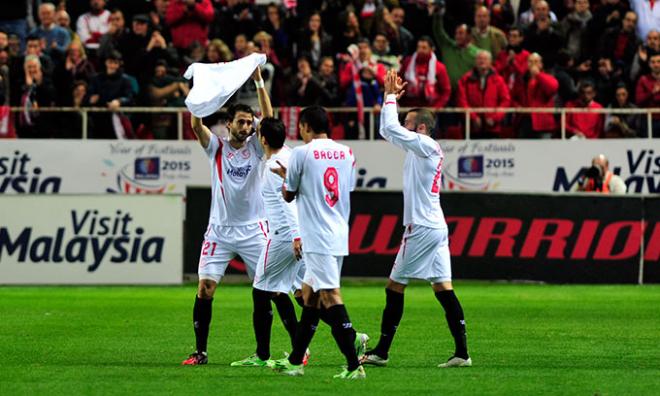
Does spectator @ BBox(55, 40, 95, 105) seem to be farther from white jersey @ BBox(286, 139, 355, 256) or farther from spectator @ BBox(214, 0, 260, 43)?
white jersey @ BBox(286, 139, 355, 256)

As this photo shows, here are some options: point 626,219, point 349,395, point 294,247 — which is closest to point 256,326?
point 294,247

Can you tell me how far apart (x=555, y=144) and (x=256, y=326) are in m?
14.9

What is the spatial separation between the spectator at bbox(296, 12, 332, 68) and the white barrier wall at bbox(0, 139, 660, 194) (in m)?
1.96

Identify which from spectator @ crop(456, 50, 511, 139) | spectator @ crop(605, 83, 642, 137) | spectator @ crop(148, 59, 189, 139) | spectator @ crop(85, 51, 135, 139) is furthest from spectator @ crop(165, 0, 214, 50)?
spectator @ crop(605, 83, 642, 137)

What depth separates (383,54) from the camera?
27266mm

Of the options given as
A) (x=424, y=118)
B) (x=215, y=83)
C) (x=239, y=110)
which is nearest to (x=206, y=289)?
(x=239, y=110)

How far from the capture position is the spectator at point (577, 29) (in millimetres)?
28766

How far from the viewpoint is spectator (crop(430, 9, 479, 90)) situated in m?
28.0

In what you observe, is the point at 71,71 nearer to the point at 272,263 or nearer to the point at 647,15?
the point at 647,15

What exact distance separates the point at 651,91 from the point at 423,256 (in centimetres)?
1502

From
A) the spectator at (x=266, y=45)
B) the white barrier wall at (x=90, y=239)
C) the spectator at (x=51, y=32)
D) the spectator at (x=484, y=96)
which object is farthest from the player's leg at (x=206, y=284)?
the spectator at (x=51, y=32)

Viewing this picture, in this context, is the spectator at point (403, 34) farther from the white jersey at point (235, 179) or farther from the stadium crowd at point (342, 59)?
the white jersey at point (235, 179)

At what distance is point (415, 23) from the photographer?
2912 cm

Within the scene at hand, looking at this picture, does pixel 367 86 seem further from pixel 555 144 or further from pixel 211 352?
pixel 211 352
